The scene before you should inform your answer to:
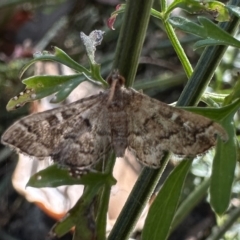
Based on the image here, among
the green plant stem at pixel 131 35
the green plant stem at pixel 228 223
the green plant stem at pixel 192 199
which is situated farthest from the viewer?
the green plant stem at pixel 192 199

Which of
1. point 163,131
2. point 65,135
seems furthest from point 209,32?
point 65,135

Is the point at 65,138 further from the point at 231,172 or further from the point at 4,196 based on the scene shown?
the point at 4,196

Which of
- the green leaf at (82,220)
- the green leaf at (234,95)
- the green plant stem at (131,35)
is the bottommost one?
the green leaf at (82,220)

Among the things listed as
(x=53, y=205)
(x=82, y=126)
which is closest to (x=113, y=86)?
(x=82, y=126)

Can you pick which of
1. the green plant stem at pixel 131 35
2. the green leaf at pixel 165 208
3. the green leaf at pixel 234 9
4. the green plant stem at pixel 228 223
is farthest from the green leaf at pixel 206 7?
the green plant stem at pixel 228 223

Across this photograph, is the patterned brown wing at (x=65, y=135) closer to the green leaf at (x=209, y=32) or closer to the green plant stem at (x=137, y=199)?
the green plant stem at (x=137, y=199)

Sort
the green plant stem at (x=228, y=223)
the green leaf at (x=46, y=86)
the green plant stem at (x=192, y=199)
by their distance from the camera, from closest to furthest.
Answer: the green leaf at (x=46, y=86) → the green plant stem at (x=228, y=223) → the green plant stem at (x=192, y=199)

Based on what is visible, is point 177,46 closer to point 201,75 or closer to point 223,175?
point 201,75
